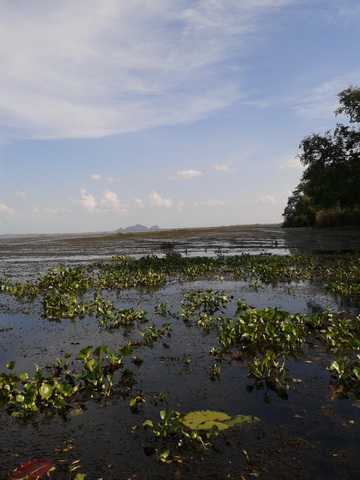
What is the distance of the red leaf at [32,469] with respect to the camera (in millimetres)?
3672

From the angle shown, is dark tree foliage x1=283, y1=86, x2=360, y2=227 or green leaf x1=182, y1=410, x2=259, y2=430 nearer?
green leaf x1=182, y1=410, x2=259, y2=430

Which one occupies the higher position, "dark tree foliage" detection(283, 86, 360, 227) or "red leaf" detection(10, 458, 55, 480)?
"dark tree foliage" detection(283, 86, 360, 227)

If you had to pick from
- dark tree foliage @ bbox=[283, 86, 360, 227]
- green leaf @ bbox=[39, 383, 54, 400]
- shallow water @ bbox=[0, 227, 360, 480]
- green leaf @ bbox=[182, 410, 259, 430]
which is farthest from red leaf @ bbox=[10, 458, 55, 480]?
dark tree foliage @ bbox=[283, 86, 360, 227]

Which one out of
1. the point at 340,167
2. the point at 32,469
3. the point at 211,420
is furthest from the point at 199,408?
the point at 340,167

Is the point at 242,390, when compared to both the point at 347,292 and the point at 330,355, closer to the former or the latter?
the point at 330,355

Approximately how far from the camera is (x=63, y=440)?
434 centimetres

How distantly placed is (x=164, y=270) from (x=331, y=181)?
31.6 m

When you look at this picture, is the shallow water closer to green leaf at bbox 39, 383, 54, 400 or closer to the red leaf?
the red leaf

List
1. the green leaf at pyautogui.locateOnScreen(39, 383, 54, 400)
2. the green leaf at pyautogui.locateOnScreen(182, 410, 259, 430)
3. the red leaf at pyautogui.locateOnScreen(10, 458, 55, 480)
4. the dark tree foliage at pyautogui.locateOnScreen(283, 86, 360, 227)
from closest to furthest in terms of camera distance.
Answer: the red leaf at pyautogui.locateOnScreen(10, 458, 55, 480)
the green leaf at pyautogui.locateOnScreen(182, 410, 259, 430)
the green leaf at pyautogui.locateOnScreen(39, 383, 54, 400)
the dark tree foliage at pyautogui.locateOnScreen(283, 86, 360, 227)

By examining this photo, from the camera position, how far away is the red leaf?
145 inches

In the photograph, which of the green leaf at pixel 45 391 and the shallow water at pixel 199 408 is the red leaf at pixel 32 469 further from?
the green leaf at pixel 45 391

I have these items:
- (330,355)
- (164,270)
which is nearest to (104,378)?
(330,355)

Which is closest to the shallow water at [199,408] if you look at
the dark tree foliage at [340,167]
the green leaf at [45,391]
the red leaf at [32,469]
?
the red leaf at [32,469]

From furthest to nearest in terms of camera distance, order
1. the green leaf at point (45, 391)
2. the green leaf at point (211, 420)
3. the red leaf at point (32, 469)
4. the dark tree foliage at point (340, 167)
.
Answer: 1. the dark tree foliage at point (340, 167)
2. the green leaf at point (45, 391)
3. the green leaf at point (211, 420)
4. the red leaf at point (32, 469)
